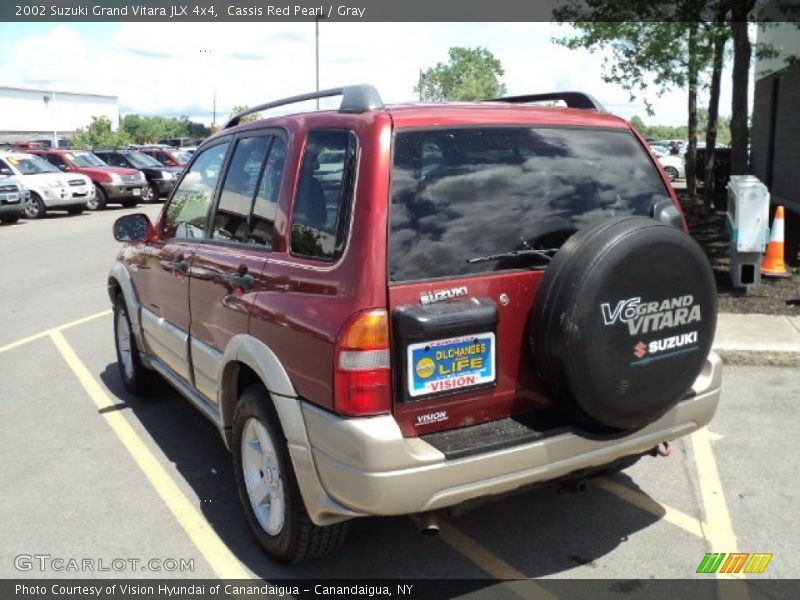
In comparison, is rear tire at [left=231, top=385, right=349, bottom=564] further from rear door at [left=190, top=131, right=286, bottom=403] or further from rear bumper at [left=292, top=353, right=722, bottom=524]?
rear door at [left=190, top=131, right=286, bottom=403]

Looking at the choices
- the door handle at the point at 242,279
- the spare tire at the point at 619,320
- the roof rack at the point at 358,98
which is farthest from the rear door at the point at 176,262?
the spare tire at the point at 619,320

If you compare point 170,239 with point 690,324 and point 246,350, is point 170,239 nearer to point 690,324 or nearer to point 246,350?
point 246,350

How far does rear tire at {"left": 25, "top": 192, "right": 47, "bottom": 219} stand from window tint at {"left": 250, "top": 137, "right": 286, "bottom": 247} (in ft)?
63.5

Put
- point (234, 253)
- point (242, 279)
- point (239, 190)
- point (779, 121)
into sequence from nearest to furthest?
1. point (242, 279)
2. point (234, 253)
3. point (239, 190)
4. point (779, 121)

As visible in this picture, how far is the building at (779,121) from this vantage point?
16688mm

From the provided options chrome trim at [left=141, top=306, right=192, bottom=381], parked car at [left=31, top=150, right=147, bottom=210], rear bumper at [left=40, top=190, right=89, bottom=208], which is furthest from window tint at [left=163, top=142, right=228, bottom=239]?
parked car at [left=31, top=150, right=147, bottom=210]

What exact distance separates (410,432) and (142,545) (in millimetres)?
1634

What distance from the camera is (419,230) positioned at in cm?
294

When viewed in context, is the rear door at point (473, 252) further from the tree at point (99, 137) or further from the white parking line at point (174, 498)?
the tree at point (99, 137)

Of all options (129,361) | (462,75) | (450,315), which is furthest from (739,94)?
(462,75)

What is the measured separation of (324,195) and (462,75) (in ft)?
294

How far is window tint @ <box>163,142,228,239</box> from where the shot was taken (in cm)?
433

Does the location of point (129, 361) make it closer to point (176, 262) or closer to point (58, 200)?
point (176, 262)

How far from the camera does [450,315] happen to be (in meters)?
2.85
